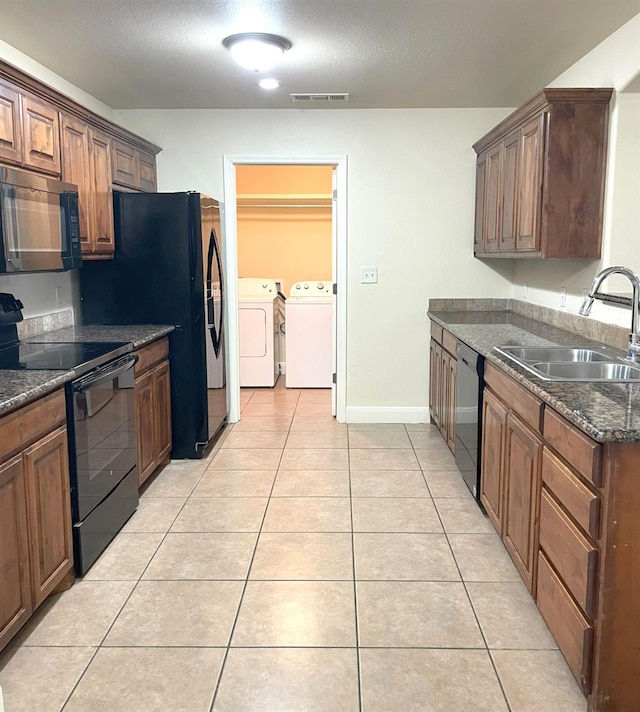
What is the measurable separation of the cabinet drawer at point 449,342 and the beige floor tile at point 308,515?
1.16 metres

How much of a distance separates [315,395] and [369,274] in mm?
1556

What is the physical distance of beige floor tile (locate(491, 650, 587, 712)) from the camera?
1.88 m

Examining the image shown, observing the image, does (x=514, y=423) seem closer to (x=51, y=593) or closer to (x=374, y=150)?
(x=51, y=593)

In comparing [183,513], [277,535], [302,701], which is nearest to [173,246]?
[183,513]

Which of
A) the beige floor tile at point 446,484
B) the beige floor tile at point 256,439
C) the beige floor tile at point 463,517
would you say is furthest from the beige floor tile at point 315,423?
the beige floor tile at point 463,517

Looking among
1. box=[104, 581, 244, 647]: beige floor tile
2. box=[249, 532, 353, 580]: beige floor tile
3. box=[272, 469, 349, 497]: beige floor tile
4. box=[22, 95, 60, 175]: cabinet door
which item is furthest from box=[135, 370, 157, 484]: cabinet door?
box=[22, 95, 60, 175]: cabinet door

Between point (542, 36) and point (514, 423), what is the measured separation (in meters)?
1.93

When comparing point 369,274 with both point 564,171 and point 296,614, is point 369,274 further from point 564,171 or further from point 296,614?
point 296,614

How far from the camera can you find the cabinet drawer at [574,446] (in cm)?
172

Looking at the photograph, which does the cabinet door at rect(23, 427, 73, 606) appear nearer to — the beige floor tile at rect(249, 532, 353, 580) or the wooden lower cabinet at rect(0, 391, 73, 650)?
the wooden lower cabinet at rect(0, 391, 73, 650)

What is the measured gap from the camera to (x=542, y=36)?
10.2ft

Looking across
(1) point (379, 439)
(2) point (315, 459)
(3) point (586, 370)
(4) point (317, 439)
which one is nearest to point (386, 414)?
(1) point (379, 439)

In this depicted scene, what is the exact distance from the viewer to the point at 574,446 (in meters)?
1.87

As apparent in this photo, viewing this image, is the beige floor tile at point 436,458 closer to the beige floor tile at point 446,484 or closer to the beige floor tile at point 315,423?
the beige floor tile at point 446,484
